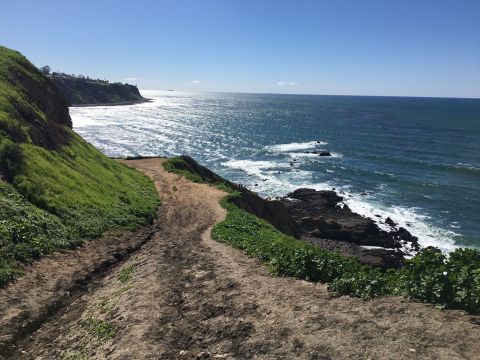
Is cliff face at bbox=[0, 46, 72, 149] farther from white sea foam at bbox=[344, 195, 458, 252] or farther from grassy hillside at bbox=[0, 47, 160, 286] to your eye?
white sea foam at bbox=[344, 195, 458, 252]

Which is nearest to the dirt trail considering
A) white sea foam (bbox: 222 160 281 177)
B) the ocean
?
the ocean

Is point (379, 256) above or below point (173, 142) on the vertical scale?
below

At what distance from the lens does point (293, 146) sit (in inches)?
4446

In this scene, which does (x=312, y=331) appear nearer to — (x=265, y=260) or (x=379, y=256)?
(x=265, y=260)

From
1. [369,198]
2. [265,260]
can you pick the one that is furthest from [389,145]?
[265,260]

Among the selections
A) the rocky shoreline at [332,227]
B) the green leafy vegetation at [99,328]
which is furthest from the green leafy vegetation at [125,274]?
the rocky shoreline at [332,227]

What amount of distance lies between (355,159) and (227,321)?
87430mm

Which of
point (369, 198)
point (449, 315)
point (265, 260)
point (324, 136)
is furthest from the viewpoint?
point (324, 136)

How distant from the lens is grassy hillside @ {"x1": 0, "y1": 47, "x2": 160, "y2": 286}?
62.1 feet

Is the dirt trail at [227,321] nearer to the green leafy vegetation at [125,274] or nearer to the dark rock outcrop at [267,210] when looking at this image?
the green leafy vegetation at [125,274]

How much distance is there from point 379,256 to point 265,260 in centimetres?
2916

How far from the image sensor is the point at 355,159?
310 feet

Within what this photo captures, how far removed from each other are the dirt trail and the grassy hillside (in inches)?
128

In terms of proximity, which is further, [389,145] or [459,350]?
[389,145]
